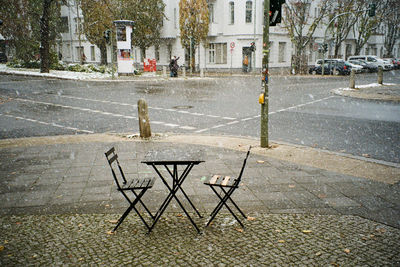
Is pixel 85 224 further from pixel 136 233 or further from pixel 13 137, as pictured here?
pixel 13 137

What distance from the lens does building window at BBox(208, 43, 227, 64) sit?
45.1 metres

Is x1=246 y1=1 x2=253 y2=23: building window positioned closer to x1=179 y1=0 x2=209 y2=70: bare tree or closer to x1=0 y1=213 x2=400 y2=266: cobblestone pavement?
x1=179 y1=0 x2=209 y2=70: bare tree

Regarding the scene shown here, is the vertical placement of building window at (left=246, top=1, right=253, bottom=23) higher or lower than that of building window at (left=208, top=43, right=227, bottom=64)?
higher

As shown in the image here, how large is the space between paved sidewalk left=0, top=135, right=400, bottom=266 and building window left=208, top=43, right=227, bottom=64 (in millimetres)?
38727

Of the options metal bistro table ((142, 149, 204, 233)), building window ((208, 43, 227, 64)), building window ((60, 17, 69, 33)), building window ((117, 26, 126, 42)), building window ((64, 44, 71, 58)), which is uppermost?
building window ((60, 17, 69, 33))

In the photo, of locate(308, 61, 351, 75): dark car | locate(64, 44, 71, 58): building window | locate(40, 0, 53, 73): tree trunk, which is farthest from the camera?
locate(64, 44, 71, 58): building window

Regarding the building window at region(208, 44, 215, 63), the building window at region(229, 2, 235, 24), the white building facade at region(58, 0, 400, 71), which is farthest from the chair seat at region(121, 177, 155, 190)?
the building window at region(208, 44, 215, 63)

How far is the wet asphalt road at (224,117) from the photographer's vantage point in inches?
379

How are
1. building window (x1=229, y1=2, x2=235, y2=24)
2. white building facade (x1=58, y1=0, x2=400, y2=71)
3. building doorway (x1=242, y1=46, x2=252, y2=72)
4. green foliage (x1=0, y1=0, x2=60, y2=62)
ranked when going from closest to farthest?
1. green foliage (x1=0, y1=0, x2=60, y2=62)
2. building doorway (x1=242, y1=46, x2=252, y2=72)
3. white building facade (x1=58, y1=0, x2=400, y2=71)
4. building window (x1=229, y1=2, x2=235, y2=24)

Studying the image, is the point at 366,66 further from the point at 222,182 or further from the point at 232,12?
the point at 222,182

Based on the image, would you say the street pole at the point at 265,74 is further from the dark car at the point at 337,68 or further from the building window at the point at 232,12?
the building window at the point at 232,12

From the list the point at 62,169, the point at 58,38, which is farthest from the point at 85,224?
the point at 58,38

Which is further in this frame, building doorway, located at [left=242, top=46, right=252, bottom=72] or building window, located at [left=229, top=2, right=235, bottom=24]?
building window, located at [left=229, top=2, right=235, bottom=24]

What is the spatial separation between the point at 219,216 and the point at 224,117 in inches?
329
